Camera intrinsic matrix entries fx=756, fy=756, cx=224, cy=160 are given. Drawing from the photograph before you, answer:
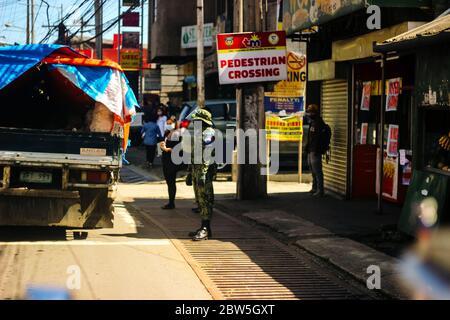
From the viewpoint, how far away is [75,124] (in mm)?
12930

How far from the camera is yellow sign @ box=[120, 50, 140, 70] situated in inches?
1715

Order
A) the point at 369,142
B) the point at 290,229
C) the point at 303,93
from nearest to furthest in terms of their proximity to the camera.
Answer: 1. the point at 290,229
2. the point at 369,142
3. the point at 303,93

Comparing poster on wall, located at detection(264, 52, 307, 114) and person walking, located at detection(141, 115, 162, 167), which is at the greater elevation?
poster on wall, located at detection(264, 52, 307, 114)

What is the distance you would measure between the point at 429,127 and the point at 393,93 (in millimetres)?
2831

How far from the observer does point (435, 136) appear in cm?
1071

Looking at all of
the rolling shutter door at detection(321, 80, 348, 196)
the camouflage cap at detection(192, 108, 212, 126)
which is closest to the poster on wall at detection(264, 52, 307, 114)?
the rolling shutter door at detection(321, 80, 348, 196)

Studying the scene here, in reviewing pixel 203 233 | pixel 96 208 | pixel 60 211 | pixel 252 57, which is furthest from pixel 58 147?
pixel 252 57

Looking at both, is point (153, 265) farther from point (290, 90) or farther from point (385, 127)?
point (290, 90)

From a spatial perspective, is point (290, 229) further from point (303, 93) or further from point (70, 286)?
point (303, 93)

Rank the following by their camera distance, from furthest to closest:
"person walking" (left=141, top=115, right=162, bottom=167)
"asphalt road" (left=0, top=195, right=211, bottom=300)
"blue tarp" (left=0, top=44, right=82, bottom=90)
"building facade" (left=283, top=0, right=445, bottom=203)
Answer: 1. "person walking" (left=141, top=115, right=162, bottom=167)
2. "building facade" (left=283, top=0, right=445, bottom=203)
3. "blue tarp" (left=0, top=44, right=82, bottom=90)
4. "asphalt road" (left=0, top=195, right=211, bottom=300)

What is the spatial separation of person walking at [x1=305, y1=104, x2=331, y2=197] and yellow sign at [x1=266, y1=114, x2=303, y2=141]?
249 centimetres

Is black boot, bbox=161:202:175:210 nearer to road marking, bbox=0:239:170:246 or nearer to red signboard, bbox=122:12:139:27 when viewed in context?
road marking, bbox=0:239:170:246
